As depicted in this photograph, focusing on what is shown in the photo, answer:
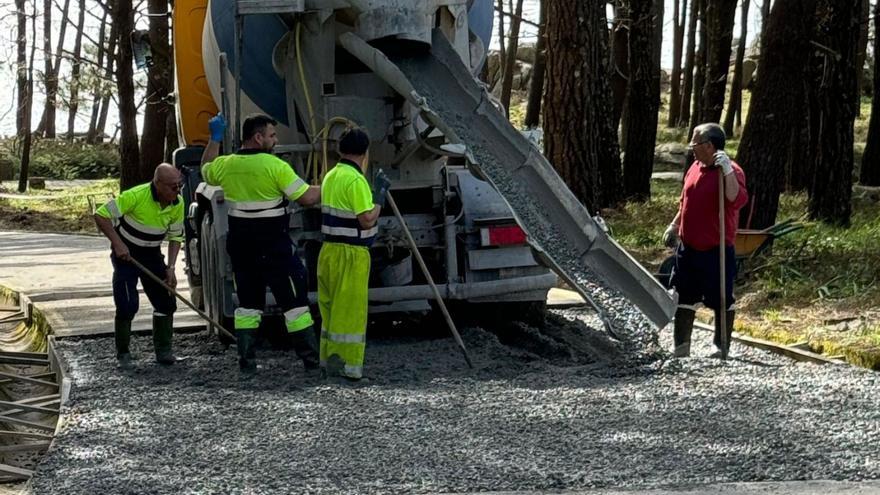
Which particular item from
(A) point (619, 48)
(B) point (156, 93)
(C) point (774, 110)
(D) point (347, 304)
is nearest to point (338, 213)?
(D) point (347, 304)

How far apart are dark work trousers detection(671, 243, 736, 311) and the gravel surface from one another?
0.47 m

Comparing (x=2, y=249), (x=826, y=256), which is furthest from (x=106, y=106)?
(x=826, y=256)

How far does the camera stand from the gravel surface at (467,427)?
18.6 feet

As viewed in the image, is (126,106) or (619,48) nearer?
(619,48)

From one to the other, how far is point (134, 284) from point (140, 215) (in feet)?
1.65

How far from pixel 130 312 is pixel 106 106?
48.1m

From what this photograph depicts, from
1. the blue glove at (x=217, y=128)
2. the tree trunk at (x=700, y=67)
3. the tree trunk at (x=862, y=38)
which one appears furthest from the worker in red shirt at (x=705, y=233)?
the tree trunk at (x=700, y=67)

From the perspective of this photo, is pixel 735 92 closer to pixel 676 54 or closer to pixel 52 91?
pixel 676 54

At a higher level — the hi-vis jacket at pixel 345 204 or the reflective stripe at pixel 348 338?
the hi-vis jacket at pixel 345 204

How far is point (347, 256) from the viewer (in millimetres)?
8195

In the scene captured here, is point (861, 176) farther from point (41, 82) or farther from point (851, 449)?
point (41, 82)

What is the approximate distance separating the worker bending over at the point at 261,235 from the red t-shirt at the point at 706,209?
2.43 metres

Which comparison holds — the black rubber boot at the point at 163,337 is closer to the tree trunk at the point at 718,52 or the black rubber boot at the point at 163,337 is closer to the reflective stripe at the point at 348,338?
the reflective stripe at the point at 348,338

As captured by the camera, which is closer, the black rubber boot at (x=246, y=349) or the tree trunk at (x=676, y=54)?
the black rubber boot at (x=246, y=349)
